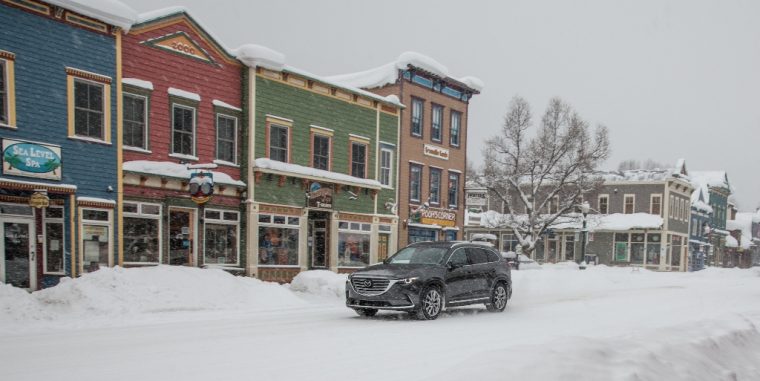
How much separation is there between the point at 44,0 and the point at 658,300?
19183mm

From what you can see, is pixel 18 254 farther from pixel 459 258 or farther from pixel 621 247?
pixel 621 247

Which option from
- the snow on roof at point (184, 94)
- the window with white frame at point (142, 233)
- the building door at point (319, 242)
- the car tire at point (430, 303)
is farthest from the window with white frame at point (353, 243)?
the car tire at point (430, 303)

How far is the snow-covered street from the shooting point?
6.95 m

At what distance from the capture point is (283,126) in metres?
22.6

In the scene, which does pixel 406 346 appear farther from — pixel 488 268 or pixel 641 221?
pixel 641 221

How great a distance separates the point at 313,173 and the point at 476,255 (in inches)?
417

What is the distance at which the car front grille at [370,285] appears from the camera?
1225 cm

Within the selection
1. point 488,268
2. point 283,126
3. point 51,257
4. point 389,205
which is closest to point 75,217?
point 51,257

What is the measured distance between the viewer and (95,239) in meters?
17.0

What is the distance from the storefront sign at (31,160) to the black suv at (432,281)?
8855 millimetres

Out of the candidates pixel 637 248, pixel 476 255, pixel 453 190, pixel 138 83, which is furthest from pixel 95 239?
pixel 637 248

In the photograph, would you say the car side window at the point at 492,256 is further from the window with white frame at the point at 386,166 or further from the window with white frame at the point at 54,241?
the window with white frame at the point at 386,166

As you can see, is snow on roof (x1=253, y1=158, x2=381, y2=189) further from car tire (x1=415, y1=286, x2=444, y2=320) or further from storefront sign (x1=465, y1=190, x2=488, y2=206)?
car tire (x1=415, y1=286, x2=444, y2=320)

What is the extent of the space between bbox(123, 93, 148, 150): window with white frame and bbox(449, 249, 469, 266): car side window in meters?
10.3
